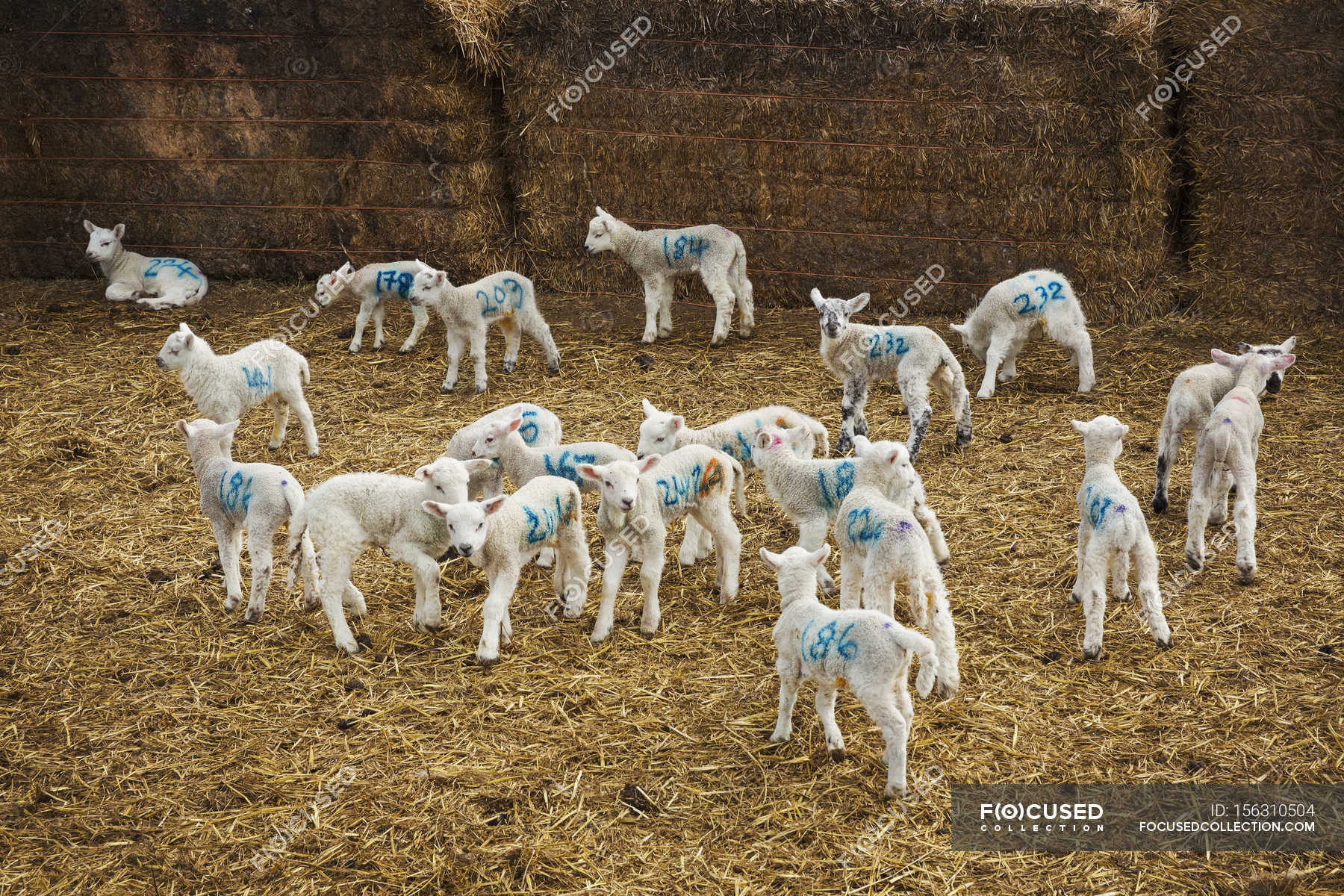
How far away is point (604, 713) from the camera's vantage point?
6043 mm

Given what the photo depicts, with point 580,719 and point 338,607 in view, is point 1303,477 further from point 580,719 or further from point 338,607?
point 338,607

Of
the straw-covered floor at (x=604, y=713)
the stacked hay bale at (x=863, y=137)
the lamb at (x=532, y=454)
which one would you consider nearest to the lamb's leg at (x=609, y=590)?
the straw-covered floor at (x=604, y=713)

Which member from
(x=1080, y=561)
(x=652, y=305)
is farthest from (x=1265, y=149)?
(x=1080, y=561)

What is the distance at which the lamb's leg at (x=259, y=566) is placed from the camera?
6.72m

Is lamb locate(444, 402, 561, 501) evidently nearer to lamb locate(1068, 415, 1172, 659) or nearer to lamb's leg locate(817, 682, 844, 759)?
lamb's leg locate(817, 682, 844, 759)

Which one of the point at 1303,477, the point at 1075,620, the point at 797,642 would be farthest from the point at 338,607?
the point at 1303,477

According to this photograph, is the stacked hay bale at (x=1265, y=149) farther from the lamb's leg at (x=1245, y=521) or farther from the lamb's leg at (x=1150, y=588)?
the lamb's leg at (x=1150, y=588)

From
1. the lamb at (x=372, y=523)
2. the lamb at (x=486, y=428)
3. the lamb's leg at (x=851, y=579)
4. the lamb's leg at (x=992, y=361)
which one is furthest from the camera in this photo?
the lamb's leg at (x=992, y=361)

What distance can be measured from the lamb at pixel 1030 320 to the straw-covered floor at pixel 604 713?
0.85m

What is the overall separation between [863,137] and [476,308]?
14.1 ft

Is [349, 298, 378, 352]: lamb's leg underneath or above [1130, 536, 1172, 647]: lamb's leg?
above

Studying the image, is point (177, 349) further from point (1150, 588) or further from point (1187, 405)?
point (1187, 405)

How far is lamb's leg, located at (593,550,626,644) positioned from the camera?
6617 millimetres

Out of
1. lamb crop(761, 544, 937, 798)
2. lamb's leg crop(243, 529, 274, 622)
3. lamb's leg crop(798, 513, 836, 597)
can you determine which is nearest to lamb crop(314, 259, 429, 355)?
lamb's leg crop(243, 529, 274, 622)
